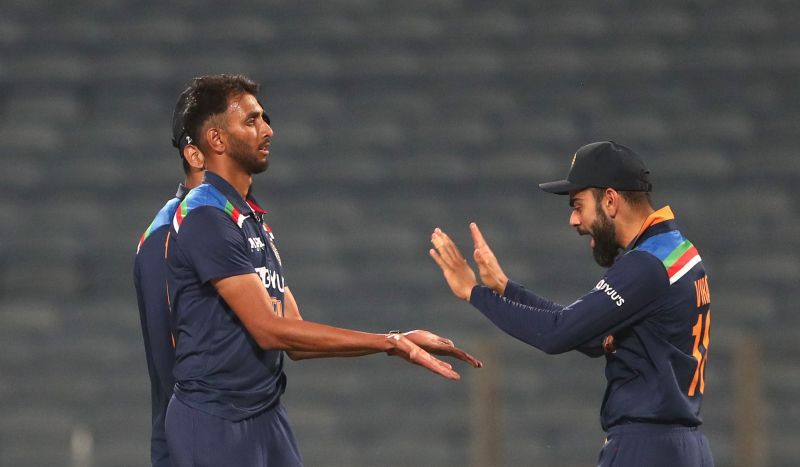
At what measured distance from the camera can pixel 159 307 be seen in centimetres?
386

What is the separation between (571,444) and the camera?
7105 mm

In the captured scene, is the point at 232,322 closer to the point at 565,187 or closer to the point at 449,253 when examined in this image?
the point at 449,253

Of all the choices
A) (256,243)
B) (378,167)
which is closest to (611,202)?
(256,243)

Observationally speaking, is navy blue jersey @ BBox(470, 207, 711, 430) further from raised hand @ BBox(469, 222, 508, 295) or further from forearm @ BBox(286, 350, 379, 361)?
forearm @ BBox(286, 350, 379, 361)

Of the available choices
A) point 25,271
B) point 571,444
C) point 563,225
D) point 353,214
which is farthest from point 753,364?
point 25,271

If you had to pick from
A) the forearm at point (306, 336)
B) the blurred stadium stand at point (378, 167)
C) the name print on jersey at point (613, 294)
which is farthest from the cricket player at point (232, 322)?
the blurred stadium stand at point (378, 167)

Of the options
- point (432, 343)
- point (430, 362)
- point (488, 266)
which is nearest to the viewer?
point (430, 362)

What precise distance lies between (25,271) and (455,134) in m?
2.98

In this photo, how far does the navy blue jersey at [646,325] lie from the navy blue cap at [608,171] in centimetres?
12

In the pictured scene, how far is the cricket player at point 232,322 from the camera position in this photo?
10.9 ft

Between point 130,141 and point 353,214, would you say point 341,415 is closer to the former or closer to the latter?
point 353,214

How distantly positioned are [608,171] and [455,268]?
0.55 m

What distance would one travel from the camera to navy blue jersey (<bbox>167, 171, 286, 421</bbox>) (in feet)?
11.1

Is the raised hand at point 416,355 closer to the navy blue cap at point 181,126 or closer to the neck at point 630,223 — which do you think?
the neck at point 630,223
